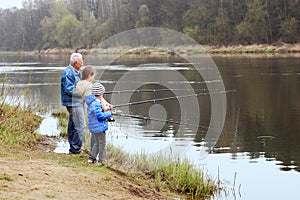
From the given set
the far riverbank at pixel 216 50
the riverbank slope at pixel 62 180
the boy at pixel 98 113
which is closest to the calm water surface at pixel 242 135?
the riverbank slope at pixel 62 180

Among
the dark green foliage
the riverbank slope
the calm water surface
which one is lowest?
the calm water surface

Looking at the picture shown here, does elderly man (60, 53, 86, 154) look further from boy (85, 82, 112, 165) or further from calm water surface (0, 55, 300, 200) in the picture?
calm water surface (0, 55, 300, 200)

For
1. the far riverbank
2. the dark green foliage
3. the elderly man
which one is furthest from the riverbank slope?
the dark green foliage

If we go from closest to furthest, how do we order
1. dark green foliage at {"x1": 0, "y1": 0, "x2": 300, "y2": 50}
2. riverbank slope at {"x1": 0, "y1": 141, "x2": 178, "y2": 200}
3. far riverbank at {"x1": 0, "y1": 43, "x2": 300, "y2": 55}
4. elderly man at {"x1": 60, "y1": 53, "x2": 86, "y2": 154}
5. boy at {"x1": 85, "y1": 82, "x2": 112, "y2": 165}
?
riverbank slope at {"x1": 0, "y1": 141, "x2": 178, "y2": 200} → boy at {"x1": 85, "y1": 82, "x2": 112, "y2": 165} → elderly man at {"x1": 60, "y1": 53, "x2": 86, "y2": 154} → far riverbank at {"x1": 0, "y1": 43, "x2": 300, "y2": 55} → dark green foliage at {"x1": 0, "y1": 0, "x2": 300, "y2": 50}

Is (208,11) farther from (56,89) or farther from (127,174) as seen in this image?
(127,174)

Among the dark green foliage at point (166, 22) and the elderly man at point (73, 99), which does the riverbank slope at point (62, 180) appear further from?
the dark green foliage at point (166, 22)

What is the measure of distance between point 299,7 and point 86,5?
52881 mm

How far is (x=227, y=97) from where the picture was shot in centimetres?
1975

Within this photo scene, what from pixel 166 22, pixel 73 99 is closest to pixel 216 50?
pixel 166 22

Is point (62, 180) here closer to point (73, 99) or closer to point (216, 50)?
point (73, 99)

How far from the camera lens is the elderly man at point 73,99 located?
24.9ft

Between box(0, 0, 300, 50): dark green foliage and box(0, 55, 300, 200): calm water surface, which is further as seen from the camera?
box(0, 0, 300, 50): dark green foliage

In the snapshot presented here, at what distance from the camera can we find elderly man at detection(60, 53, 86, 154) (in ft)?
24.9

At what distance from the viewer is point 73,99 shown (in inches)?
305
